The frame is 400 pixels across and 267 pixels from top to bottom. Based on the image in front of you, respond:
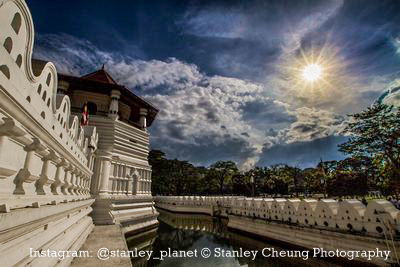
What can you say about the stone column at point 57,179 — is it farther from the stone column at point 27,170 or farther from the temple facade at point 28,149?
the stone column at point 27,170

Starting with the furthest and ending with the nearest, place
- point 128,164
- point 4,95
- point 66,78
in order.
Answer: point 128,164 → point 66,78 → point 4,95

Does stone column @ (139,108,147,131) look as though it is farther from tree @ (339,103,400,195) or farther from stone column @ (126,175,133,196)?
tree @ (339,103,400,195)

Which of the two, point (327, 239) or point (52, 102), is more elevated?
point (52, 102)

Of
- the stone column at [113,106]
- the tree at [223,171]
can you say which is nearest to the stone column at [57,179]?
the stone column at [113,106]

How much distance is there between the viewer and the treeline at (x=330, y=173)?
17297 mm

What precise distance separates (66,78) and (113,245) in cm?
1431

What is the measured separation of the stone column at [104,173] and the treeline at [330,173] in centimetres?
2088

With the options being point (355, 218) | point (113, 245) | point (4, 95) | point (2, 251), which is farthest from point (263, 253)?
point (4, 95)

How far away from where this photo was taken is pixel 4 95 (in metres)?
2.17

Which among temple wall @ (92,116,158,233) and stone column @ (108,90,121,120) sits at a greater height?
stone column @ (108,90,121,120)

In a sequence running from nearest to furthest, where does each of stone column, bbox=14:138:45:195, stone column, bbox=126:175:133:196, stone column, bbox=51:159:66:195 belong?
stone column, bbox=14:138:45:195 < stone column, bbox=51:159:66:195 < stone column, bbox=126:175:133:196

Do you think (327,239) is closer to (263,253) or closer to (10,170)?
(263,253)

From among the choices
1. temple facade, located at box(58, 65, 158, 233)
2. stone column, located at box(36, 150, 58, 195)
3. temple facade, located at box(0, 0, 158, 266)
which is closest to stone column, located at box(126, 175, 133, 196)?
temple facade, located at box(58, 65, 158, 233)

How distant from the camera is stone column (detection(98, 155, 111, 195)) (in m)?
15.1
